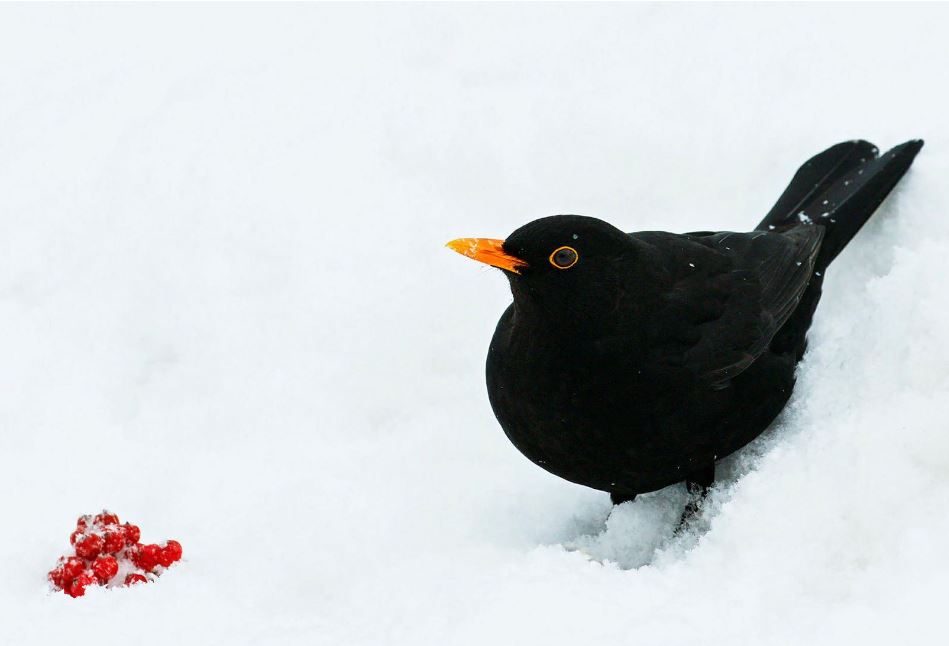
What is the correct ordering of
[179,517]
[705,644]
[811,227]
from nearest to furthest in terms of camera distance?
[705,644]
[179,517]
[811,227]

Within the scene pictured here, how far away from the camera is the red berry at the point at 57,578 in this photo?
305 centimetres

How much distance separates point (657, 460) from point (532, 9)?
3.01m

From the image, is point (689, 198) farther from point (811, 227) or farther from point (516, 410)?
point (516, 410)

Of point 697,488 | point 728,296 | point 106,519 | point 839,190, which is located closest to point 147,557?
point 106,519

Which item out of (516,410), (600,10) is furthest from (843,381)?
(600,10)

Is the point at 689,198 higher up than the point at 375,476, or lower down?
higher up

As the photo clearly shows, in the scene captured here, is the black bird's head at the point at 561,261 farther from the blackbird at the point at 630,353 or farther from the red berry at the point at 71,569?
the red berry at the point at 71,569

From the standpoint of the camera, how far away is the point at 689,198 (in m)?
4.77

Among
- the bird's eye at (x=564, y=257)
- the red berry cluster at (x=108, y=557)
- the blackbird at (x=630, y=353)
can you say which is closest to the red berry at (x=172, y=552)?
the red berry cluster at (x=108, y=557)

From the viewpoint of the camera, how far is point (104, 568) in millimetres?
3084

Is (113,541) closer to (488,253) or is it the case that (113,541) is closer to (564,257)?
(488,253)

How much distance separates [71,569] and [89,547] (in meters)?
0.10

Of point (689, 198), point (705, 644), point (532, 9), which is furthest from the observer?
point (532, 9)

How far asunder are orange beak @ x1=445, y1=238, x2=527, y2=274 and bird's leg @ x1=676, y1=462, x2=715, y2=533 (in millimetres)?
986
